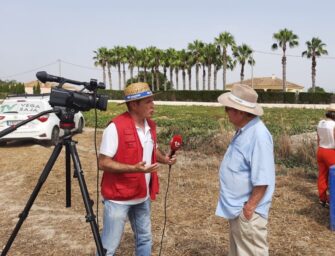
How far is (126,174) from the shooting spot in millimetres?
3084

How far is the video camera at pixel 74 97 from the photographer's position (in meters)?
2.93

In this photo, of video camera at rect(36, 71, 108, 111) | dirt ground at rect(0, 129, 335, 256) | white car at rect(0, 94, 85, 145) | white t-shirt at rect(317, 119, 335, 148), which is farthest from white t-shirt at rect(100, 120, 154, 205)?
white car at rect(0, 94, 85, 145)

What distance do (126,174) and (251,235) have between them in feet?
3.28

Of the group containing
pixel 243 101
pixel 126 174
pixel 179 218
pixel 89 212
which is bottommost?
pixel 179 218

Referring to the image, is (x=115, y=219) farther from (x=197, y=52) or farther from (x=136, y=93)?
(x=197, y=52)

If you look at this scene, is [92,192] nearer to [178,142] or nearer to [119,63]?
[178,142]

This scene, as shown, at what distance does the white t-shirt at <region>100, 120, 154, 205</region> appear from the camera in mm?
2986

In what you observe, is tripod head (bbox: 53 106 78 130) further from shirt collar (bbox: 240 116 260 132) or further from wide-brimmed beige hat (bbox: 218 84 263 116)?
shirt collar (bbox: 240 116 260 132)

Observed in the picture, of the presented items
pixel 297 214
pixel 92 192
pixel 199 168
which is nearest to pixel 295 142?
pixel 199 168

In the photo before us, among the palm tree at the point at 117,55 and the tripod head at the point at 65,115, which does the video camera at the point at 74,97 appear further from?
the palm tree at the point at 117,55

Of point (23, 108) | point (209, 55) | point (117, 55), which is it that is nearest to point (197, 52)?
point (209, 55)

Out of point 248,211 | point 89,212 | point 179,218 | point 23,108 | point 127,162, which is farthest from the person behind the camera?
point 23,108

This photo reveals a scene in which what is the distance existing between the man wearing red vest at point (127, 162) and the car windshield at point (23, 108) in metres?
9.03

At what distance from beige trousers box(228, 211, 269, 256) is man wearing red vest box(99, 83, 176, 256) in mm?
718
